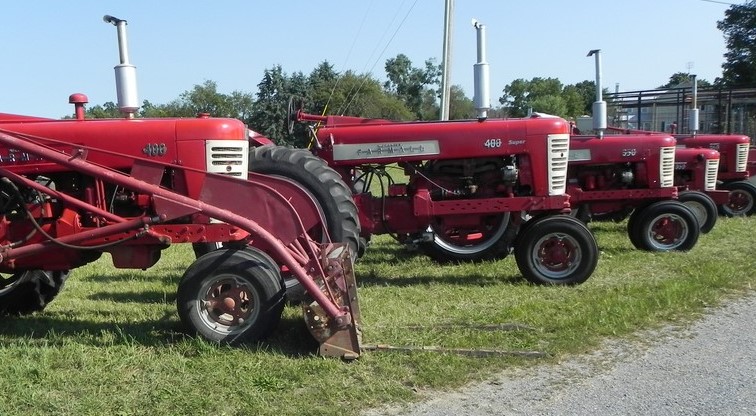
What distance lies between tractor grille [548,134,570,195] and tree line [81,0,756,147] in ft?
65.4

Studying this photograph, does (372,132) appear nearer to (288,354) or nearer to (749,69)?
(288,354)

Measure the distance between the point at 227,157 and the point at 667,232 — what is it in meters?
5.89

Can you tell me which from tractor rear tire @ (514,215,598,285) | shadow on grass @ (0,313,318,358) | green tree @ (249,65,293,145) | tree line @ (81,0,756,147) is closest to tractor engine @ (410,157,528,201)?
tractor rear tire @ (514,215,598,285)

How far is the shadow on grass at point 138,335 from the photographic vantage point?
4.50 metres

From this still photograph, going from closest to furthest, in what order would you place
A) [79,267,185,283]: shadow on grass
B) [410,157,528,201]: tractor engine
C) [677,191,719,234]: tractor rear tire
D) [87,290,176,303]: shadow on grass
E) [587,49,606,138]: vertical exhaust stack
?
1. [87,290,176,303]: shadow on grass
2. [410,157,528,201]: tractor engine
3. [79,267,185,283]: shadow on grass
4. [587,49,606,138]: vertical exhaust stack
5. [677,191,719,234]: tractor rear tire

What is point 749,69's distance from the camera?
44188mm

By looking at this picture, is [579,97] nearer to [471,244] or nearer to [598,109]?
[598,109]

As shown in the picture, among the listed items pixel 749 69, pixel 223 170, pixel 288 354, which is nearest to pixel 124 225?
pixel 223 170

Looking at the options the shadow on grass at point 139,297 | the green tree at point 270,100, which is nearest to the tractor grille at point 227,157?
the shadow on grass at point 139,297

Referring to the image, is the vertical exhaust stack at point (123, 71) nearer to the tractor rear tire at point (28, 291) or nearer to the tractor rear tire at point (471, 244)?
the tractor rear tire at point (28, 291)

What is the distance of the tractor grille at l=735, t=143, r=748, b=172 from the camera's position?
1264cm

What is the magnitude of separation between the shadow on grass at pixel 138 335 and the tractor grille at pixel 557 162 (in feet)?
9.86

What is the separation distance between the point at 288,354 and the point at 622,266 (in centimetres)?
442

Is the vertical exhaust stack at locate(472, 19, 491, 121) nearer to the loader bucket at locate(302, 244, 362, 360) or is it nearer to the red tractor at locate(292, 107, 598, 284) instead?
the red tractor at locate(292, 107, 598, 284)
